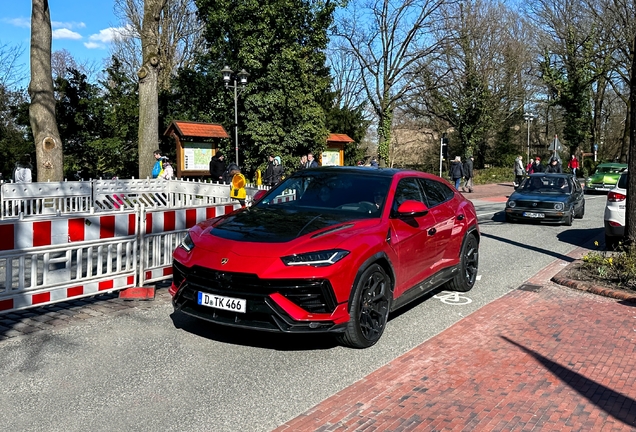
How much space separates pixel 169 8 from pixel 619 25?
101ft

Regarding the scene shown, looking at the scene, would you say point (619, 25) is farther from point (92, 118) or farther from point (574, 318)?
point (574, 318)

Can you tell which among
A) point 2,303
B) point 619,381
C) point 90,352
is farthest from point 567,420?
point 2,303

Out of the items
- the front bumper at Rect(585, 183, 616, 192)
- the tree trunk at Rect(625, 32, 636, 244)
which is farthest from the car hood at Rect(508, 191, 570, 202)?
the front bumper at Rect(585, 183, 616, 192)

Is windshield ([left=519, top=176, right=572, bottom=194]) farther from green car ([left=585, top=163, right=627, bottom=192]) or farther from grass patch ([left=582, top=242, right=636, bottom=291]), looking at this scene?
green car ([left=585, top=163, right=627, bottom=192])

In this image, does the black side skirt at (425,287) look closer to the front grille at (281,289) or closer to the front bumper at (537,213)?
the front grille at (281,289)

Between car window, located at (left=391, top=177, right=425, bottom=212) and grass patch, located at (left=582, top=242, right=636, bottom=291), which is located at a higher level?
car window, located at (left=391, top=177, right=425, bottom=212)

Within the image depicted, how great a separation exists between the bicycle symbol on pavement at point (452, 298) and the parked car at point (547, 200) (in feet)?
28.9

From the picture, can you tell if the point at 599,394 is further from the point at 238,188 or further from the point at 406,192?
the point at 238,188

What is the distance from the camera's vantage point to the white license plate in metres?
4.70

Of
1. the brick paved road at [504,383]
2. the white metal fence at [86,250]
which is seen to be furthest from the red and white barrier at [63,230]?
the brick paved road at [504,383]

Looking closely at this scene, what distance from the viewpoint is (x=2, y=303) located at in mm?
5711

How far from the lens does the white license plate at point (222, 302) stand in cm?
470

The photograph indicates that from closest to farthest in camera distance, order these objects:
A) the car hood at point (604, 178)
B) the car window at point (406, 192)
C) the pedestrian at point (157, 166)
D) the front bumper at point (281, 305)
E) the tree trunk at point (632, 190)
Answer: the front bumper at point (281, 305), the car window at point (406, 192), the tree trunk at point (632, 190), the pedestrian at point (157, 166), the car hood at point (604, 178)

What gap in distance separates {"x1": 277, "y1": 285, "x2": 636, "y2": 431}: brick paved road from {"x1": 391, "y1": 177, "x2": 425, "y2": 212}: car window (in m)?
1.40
